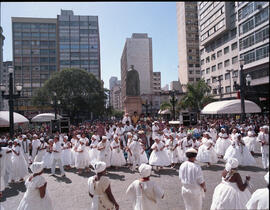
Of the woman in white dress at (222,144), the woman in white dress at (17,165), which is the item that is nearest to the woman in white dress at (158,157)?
the woman in white dress at (222,144)

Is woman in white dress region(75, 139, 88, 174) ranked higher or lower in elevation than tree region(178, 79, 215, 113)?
lower

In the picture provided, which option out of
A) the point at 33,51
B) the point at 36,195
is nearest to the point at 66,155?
the point at 36,195

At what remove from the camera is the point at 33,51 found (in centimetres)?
6775

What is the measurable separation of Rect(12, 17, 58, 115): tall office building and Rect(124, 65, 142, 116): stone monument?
179ft

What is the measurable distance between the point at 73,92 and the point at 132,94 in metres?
21.3

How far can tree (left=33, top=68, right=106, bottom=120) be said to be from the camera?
3725 cm

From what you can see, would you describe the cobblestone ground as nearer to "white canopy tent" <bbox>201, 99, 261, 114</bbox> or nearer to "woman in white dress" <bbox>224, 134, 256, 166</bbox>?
"woman in white dress" <bbox>224, 134, 256, 166</bbox>

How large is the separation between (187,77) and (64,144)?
56.7 m

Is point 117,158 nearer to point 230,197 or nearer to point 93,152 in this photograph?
point 93,152

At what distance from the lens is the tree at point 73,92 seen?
37.2m

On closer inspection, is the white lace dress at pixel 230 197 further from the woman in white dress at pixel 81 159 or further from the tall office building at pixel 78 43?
the tall office building at pixel 78 43

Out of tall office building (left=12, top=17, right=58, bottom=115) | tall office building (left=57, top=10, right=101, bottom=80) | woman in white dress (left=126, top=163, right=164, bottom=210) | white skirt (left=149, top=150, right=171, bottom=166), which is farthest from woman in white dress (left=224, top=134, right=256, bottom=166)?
tall office building (left=57, top=10, right=101, bottom=80)

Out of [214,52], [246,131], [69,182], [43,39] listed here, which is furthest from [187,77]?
[69,182]

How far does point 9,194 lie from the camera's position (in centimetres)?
729
